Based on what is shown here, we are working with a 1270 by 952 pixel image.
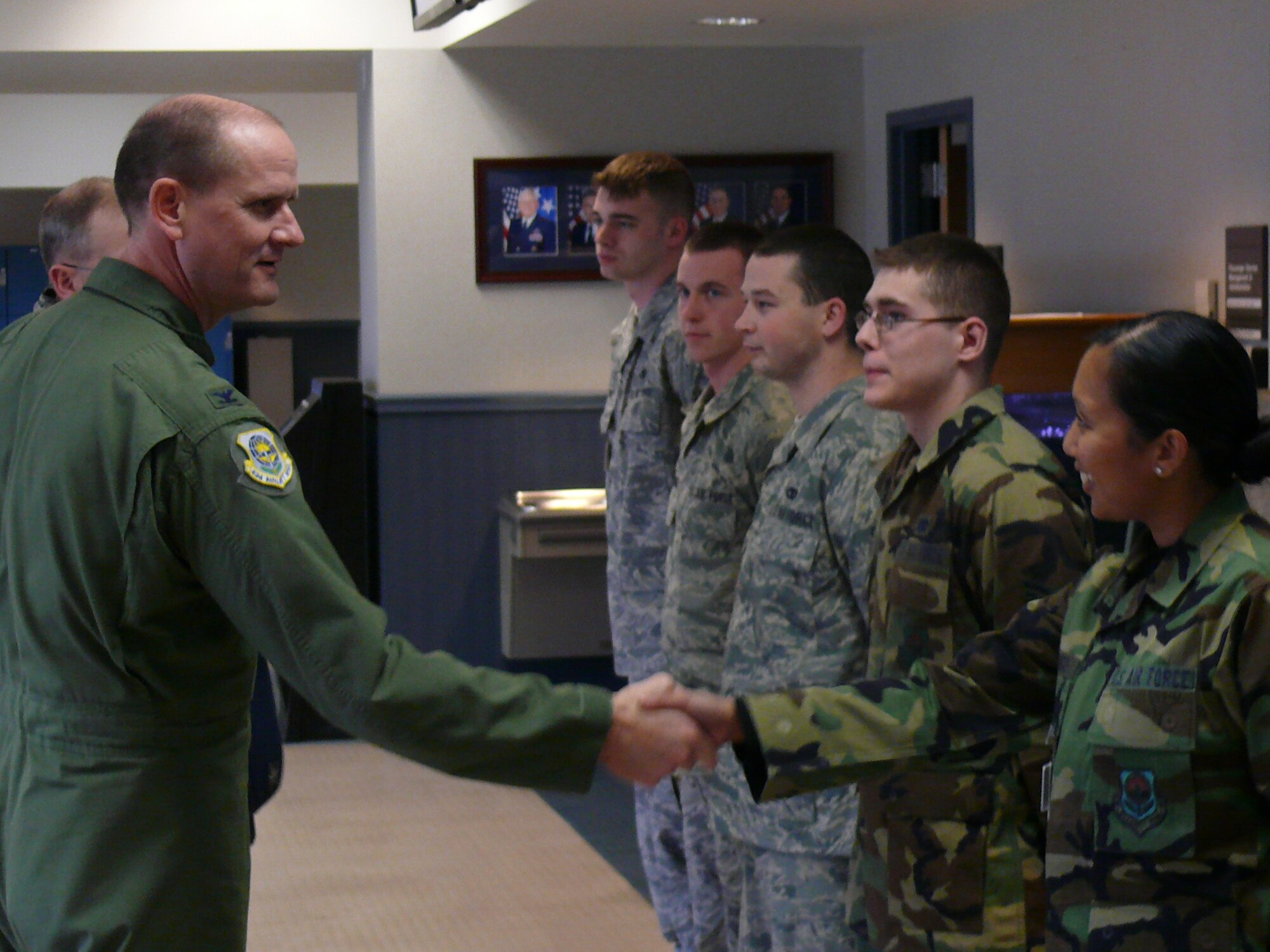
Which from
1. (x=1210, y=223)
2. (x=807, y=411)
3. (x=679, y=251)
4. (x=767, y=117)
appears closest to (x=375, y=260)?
(x=767, y=117)

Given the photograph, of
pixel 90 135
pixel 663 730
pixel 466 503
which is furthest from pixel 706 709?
pixel 90 135

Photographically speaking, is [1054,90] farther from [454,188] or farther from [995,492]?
[995,492]

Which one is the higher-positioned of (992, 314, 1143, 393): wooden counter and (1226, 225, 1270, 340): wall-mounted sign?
(1226, 225, 1270, 340): wall-mounted sign

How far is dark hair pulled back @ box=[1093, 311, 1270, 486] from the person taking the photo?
1768mm

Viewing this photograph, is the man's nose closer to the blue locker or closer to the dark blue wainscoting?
the dark blue wainscoting

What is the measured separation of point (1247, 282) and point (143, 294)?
9.97 feet

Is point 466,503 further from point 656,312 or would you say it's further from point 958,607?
point 958,607

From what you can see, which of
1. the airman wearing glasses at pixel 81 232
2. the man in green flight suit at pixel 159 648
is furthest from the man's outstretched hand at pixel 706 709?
the airman wearing glasses at pixel 81 232

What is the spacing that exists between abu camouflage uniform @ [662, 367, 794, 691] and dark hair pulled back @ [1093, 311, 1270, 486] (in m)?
1.44

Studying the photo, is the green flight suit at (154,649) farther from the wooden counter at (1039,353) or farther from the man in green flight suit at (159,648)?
the wooden counter at (1039,353)

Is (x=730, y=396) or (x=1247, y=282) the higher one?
(x=1247, y=282)

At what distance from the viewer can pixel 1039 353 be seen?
445cm

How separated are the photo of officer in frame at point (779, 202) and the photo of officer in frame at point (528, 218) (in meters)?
0.79

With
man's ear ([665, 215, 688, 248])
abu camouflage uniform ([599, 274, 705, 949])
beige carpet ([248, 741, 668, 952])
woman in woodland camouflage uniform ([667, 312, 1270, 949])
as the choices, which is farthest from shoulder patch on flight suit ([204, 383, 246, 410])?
beige carpet ([248, 741, 668, 952])
